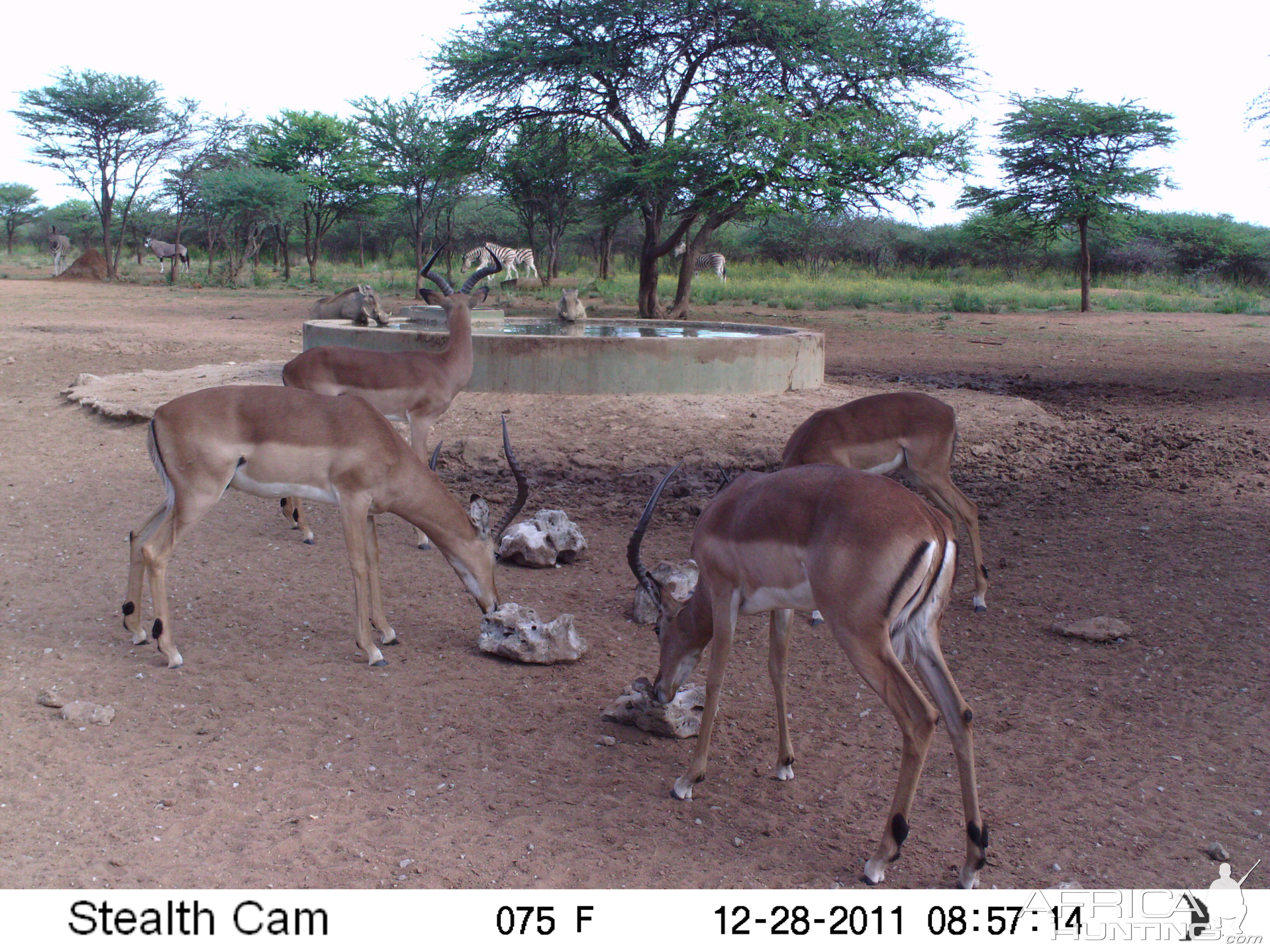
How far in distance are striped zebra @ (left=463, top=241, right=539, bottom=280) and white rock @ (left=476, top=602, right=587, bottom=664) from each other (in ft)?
79.9

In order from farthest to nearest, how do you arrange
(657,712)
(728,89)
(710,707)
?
(728,89) → (657,712) → (710,707)

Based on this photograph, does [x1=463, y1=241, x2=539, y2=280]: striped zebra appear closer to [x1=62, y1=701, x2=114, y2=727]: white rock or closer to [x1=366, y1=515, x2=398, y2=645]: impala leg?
[x1=366, y1=515, x2=398, y2=645]: impala leg

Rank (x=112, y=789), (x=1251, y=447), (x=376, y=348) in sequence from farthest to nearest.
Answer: (x=376, y=348)
(x=1251, y=447)
(x=112, y=789)

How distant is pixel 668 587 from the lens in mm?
5059

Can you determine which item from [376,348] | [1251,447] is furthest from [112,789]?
[1251,447]

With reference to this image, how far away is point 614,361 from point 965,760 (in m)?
6.84

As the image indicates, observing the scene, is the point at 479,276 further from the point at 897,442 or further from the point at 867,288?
the point at 867,288

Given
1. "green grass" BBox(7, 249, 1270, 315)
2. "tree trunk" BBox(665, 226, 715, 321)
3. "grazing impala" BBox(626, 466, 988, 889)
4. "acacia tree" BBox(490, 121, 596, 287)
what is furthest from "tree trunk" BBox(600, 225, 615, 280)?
"grazing impala" BBox(626, 466, 988, 889)

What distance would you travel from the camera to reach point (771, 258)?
43.9 m

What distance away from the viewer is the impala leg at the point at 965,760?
301cm

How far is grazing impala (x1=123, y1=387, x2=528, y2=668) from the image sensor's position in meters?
4.55

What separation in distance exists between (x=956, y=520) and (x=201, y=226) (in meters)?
39.9

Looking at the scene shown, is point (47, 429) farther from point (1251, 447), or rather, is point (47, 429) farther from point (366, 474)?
point (1251, 447)

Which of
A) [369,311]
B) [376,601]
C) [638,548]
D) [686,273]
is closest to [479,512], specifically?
[376,601]
